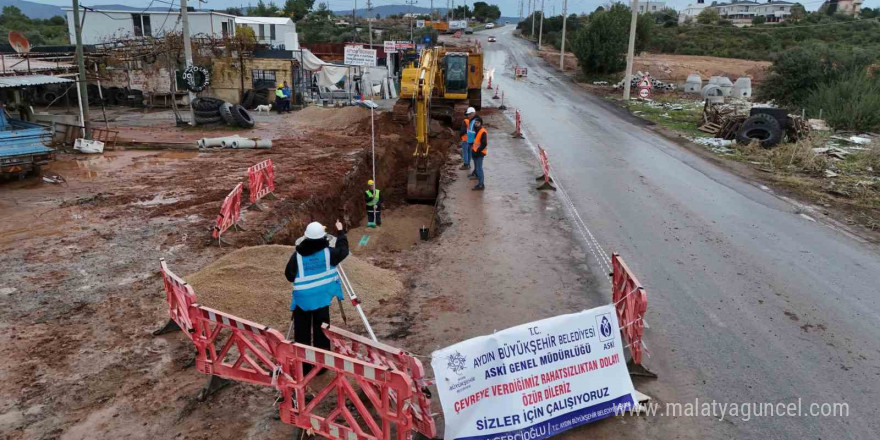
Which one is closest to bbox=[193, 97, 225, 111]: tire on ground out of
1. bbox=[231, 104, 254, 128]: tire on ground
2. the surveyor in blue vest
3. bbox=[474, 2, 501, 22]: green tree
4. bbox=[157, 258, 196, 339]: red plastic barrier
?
bbox=[231, 104, 254, 128]: tire on ground

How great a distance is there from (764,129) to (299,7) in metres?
95.3

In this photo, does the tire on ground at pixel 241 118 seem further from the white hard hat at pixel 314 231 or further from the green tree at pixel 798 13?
the green tree at pixel 798 13

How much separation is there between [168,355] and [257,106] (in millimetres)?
26725

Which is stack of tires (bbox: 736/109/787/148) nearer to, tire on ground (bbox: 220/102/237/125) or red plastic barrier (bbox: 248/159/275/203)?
red plastic barrier (bbox: 248/159/275/203)

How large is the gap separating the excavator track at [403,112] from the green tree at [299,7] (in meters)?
81.5

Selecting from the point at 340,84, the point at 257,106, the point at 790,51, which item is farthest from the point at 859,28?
the point at 257,106

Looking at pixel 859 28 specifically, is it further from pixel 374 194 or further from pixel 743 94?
pixel 374 194

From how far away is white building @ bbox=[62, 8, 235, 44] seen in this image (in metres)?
40.5

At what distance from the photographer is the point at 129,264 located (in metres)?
10.1

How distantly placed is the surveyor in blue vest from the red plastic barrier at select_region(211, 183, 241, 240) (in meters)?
5.32

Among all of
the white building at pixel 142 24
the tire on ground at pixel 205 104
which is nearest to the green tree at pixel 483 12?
the white building at pixel 142 24

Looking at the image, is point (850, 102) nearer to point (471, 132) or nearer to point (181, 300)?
point (471, 132)

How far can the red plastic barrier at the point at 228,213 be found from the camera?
36.8 feet

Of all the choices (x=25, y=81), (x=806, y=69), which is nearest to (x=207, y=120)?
(x=25, y=81)
